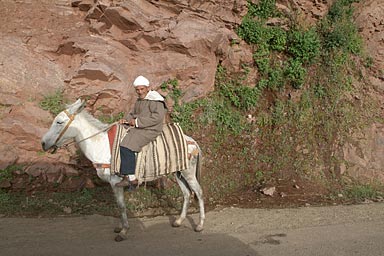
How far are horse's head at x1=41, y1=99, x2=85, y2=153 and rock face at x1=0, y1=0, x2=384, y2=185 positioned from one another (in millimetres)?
2288

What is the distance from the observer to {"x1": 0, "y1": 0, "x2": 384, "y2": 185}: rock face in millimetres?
7703

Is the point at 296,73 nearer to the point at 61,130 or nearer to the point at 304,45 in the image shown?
the point at 304,45

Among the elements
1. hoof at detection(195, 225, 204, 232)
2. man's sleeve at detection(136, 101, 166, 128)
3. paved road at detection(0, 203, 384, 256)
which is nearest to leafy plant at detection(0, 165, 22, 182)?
paved road at detection(0, 203, 384, 256)

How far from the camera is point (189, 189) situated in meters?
6.34

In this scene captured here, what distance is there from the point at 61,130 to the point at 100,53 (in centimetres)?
401

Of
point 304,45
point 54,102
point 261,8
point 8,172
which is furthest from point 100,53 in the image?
point 304,45

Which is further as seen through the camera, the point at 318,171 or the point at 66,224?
the point at 318,171

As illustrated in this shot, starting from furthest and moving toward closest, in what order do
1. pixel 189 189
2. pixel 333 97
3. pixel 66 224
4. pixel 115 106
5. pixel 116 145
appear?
pixel 333 97, pixel 115 106, pixel 189 189, pixel 66 224, pixel 116 145

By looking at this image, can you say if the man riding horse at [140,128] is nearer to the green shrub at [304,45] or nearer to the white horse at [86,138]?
the white horse at [86,138]

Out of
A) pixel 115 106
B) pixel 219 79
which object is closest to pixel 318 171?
pixel 219 79

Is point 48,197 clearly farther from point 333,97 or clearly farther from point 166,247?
point 333,97

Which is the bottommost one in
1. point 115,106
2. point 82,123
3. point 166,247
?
point 166,247

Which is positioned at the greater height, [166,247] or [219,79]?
[219,79]

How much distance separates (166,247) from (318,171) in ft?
18.5
